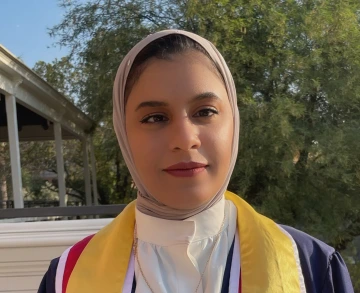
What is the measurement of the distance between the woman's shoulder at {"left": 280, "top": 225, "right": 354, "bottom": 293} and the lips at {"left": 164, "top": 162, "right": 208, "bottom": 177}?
0.38 m

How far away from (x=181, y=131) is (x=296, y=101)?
16.2ft

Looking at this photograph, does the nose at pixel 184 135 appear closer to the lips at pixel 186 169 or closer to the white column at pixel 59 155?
the lips at pixel 186 169

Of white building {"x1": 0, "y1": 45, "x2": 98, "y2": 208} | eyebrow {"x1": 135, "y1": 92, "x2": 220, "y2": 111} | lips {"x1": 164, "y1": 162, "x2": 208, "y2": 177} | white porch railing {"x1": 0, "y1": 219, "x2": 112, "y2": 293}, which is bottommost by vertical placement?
white porch railing {"x1": 0, "y1": 219, "x2": 112, "y2": 293}

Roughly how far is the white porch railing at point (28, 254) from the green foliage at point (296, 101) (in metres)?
3.08

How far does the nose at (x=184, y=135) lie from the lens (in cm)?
111

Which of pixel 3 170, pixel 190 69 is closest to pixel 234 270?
pixel 190 69

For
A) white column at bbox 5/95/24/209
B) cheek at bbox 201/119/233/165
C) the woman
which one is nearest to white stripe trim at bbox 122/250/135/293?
the woman

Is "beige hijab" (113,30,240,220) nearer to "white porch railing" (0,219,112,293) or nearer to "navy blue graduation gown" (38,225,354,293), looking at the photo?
"navy blue graduation gown" (38,225,354,293)

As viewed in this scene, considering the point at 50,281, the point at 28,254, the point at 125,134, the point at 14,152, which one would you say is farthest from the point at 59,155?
the point at 125,134

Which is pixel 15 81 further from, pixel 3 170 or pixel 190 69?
pixel 3 170

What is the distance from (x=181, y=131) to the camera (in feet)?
3.66

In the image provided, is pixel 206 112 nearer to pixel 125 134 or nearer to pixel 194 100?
pixel 194 100

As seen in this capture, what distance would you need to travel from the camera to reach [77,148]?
50.6 ft

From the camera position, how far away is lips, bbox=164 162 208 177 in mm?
1119
